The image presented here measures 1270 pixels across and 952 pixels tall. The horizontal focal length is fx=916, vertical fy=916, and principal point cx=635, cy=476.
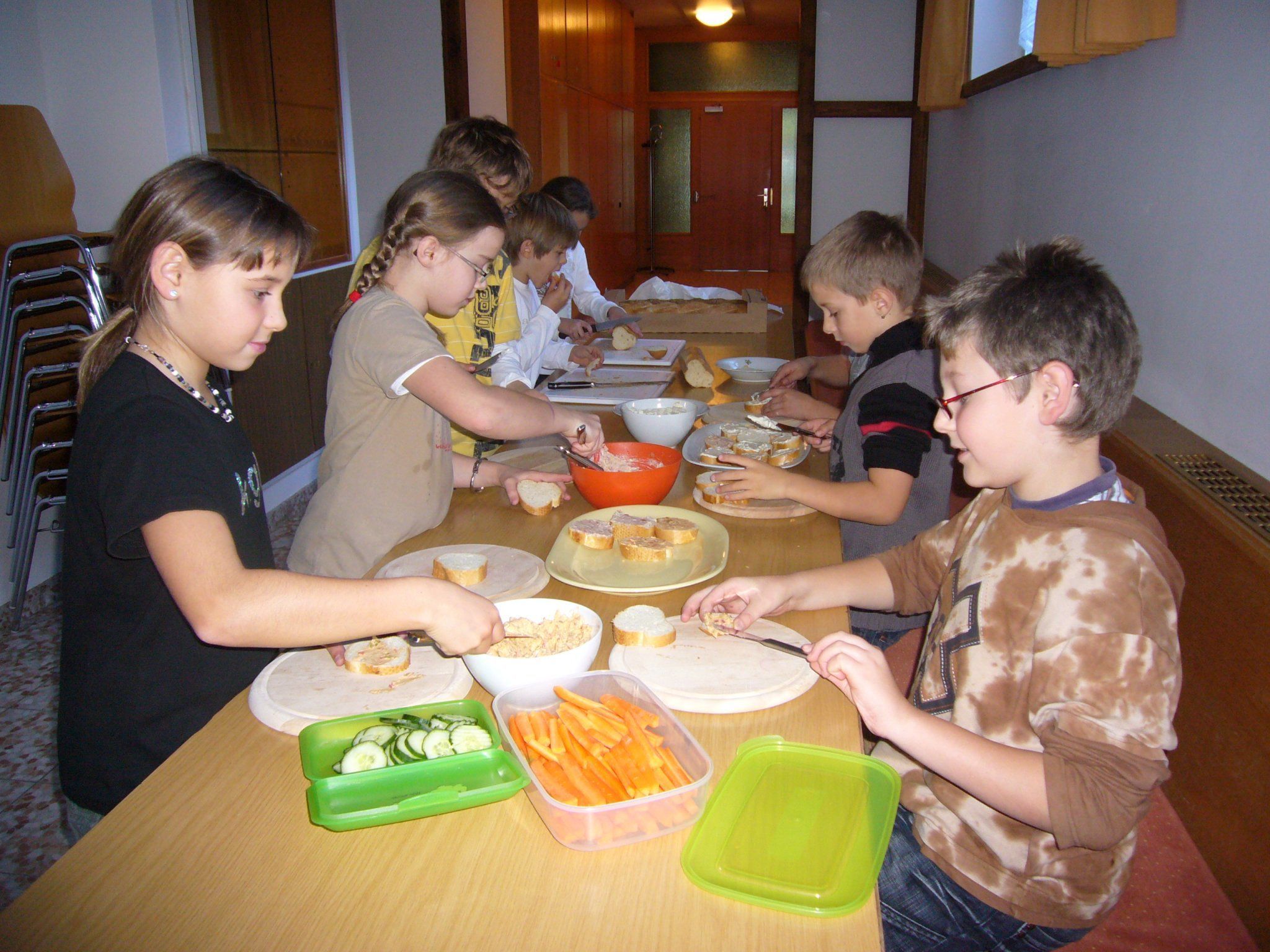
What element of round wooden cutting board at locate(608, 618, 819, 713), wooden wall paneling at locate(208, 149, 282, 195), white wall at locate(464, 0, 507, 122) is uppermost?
white wall at locate(464, 0, 507, 122)

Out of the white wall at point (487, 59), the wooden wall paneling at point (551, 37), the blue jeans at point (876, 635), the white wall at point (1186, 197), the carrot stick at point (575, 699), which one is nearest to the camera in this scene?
the carrot stick at point (575, 699)

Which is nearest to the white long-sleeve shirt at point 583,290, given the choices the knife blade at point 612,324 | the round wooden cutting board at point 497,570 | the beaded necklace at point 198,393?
the knife blade at point 612,324

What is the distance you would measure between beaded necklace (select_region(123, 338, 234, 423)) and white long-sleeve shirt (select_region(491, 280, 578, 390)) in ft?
3.65

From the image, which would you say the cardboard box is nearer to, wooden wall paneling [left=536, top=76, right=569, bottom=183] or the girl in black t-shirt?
the girl in black t-shirt

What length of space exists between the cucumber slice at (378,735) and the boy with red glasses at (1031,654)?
0.45 metres

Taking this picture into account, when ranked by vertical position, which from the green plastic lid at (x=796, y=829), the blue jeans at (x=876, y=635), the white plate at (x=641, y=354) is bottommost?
the blue jeans at (x=876, y=635)

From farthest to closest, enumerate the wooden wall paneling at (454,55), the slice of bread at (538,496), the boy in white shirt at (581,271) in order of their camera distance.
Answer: the wooden wall paneling at (454,55) < the boy in white shirt at (581,271) < the slice of bread at (538,496)

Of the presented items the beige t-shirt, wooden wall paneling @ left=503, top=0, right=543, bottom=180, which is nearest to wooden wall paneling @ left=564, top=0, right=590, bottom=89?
wooden wall paneling @ left=503, top=0, right=543, bottom=180

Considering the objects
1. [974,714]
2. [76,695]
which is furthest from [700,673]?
[76,695]

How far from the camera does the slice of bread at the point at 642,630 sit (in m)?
1.13

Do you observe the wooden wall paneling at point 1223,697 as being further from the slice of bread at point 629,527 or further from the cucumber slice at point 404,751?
the cucumber slice at point 404,751

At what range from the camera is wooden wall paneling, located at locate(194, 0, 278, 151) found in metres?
→ 3.38

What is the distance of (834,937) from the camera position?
0.72 m

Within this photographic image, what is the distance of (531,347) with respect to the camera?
274 cm
